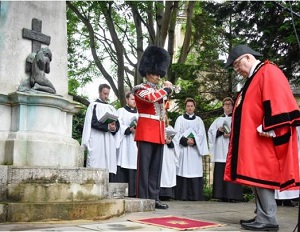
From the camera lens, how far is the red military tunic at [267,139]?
4.58 metres

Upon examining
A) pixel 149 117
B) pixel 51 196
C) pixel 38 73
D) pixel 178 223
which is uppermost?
pixel 38 73

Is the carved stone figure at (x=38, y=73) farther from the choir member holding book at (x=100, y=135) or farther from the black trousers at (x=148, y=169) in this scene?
the choir member holding book at (x=100, y=135)

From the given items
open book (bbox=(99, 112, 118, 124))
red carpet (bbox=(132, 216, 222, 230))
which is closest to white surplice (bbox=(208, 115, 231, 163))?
open book (bbox=(99, 112, 118, 124))

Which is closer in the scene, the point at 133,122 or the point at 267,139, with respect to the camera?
the point at 267,139

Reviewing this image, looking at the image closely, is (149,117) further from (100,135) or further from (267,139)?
(100,135)

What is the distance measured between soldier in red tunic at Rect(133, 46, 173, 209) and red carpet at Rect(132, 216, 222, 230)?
111 cm

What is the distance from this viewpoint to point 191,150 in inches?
386

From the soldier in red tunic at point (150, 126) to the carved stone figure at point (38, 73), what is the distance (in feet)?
3.82

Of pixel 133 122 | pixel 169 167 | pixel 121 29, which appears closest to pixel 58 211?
pixel 133 122

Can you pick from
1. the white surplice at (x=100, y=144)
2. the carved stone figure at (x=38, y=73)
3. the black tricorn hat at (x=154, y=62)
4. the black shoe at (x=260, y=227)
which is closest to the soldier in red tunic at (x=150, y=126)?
the black tricorn hat at (x=154, y=62)

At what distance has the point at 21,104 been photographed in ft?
17.9

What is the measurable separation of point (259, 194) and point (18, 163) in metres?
2.64

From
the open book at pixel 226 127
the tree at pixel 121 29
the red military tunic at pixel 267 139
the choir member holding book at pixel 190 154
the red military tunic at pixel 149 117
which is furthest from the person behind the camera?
the tree at pixel 121 29

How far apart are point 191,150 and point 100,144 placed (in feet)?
6.88
